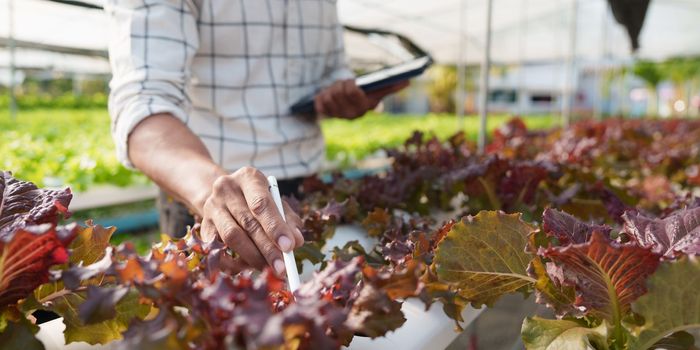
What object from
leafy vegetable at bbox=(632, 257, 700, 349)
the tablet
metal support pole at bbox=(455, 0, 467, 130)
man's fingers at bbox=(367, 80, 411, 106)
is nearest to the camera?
leafy vegetable at bbox=(632, 257, 700, 349)

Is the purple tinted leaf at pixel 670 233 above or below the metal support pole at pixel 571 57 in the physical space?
below

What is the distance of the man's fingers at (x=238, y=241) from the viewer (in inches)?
32.1

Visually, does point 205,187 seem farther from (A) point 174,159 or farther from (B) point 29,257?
(B) point 29,257

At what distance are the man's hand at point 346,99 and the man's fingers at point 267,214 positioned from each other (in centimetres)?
72

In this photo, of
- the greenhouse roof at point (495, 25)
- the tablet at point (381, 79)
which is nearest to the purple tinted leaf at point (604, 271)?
the tablet at point (381, 79)

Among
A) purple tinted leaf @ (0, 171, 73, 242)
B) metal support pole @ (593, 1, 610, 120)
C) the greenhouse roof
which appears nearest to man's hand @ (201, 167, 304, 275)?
purple tinted leaf @ (0, 171, 73, 242)

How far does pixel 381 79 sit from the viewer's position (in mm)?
1449

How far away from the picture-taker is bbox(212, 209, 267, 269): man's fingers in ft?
2.67

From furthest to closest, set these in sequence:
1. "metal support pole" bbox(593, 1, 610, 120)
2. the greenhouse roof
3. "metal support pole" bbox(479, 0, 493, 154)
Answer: the greenhouse roof, "metal support pole" bbox(593, 1, 610, 120), "metal support pole" bbox(479, 0, 493, 154)

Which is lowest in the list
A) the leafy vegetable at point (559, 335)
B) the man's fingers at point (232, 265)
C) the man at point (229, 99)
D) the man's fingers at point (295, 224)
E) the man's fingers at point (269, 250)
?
the leafy vegetable at point (559, 335)

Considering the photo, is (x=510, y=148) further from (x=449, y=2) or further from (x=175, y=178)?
(x=449, y=2)

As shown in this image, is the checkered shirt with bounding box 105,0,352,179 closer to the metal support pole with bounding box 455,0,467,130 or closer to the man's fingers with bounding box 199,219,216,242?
the man's fingers with bounding box 199,219,216,242

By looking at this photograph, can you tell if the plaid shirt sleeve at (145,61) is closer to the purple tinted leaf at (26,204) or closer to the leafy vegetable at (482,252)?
the purple tinted leaf at (26,204)

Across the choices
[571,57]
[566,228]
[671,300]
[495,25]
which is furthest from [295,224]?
[495,25]
